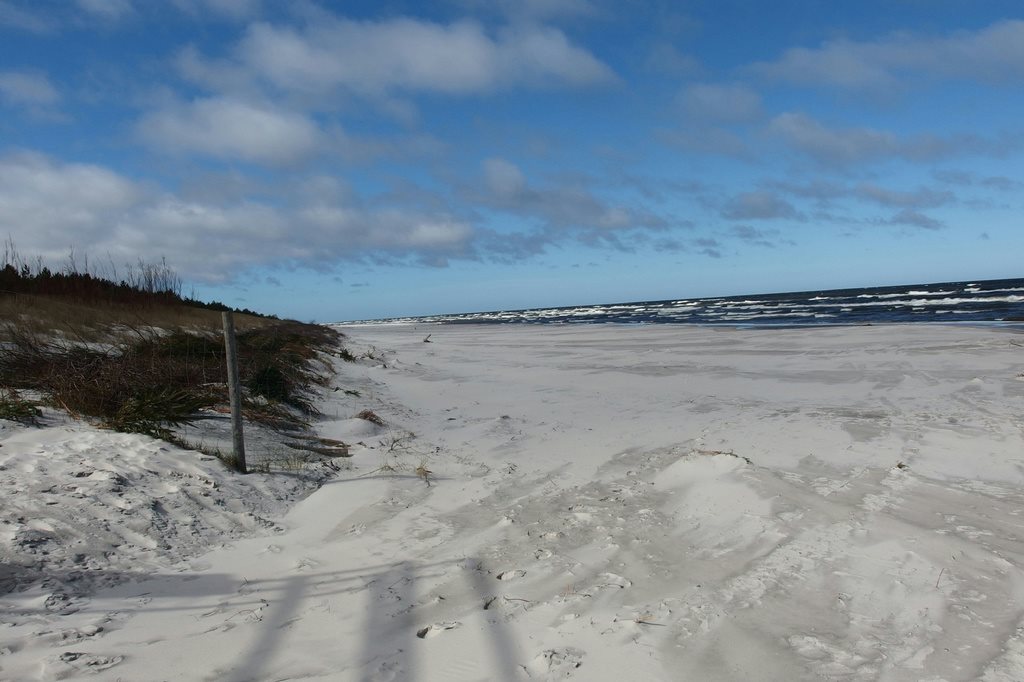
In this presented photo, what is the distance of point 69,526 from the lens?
12.1 ft

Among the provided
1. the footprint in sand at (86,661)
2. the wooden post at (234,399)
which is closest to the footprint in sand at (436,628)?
the footprint in sand at (86,661)

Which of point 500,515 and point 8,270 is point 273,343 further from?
point 500,515

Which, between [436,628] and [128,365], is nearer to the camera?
[436,628]

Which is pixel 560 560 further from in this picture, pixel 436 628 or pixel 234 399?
pixel 234 399

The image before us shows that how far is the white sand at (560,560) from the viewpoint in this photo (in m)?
2.72

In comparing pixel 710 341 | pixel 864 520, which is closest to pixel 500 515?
pixel 864 520

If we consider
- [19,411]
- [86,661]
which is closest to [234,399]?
[19,411]

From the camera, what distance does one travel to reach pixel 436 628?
3.01 metres

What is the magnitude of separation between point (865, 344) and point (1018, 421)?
38.0 ft

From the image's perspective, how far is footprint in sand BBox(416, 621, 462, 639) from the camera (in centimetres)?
295

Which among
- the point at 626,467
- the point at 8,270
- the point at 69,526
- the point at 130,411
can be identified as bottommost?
the point at 626,467

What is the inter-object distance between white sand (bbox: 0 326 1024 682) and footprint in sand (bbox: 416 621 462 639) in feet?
0.05

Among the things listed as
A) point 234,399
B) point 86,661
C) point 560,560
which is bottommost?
point 560,560

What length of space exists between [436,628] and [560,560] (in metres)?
1.05
